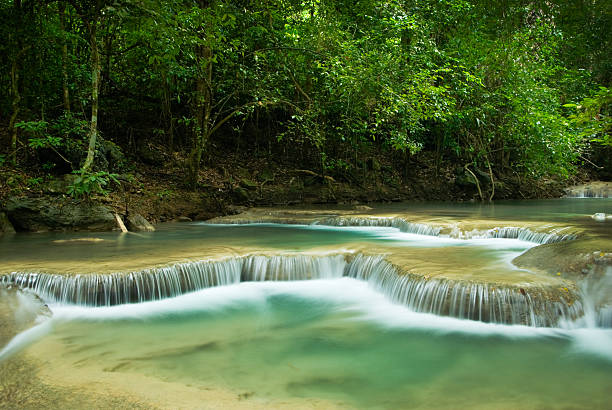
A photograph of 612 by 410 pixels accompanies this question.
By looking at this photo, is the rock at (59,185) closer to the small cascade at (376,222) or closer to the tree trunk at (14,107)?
the tree trunk at (14,107)

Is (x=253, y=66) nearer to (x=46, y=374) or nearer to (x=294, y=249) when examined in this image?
(x=294, y=249)

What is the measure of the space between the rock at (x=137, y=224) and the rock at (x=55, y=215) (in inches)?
16.5

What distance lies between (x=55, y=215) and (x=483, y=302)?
8766mm

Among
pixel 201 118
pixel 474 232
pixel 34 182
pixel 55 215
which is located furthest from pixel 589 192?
pixel 34 182

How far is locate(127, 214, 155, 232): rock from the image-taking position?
10359 mm

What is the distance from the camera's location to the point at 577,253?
5.75 m

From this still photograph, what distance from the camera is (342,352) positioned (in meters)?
4.48

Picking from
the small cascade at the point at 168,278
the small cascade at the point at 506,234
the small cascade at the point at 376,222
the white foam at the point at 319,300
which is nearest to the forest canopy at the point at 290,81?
the small cascade at the point at 376,222

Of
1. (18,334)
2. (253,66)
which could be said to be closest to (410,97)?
(253,66)

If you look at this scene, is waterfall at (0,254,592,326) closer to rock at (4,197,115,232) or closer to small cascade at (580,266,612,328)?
small cascade at (580,266,612,328)

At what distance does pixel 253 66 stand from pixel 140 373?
35.5 feet

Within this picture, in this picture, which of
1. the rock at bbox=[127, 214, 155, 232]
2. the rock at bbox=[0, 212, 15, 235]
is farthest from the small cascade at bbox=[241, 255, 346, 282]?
the rock at bbox=[0, 212, 15, 235]

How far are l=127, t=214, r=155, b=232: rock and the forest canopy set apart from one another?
1860 mm

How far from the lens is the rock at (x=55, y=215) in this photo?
9.66 metres
